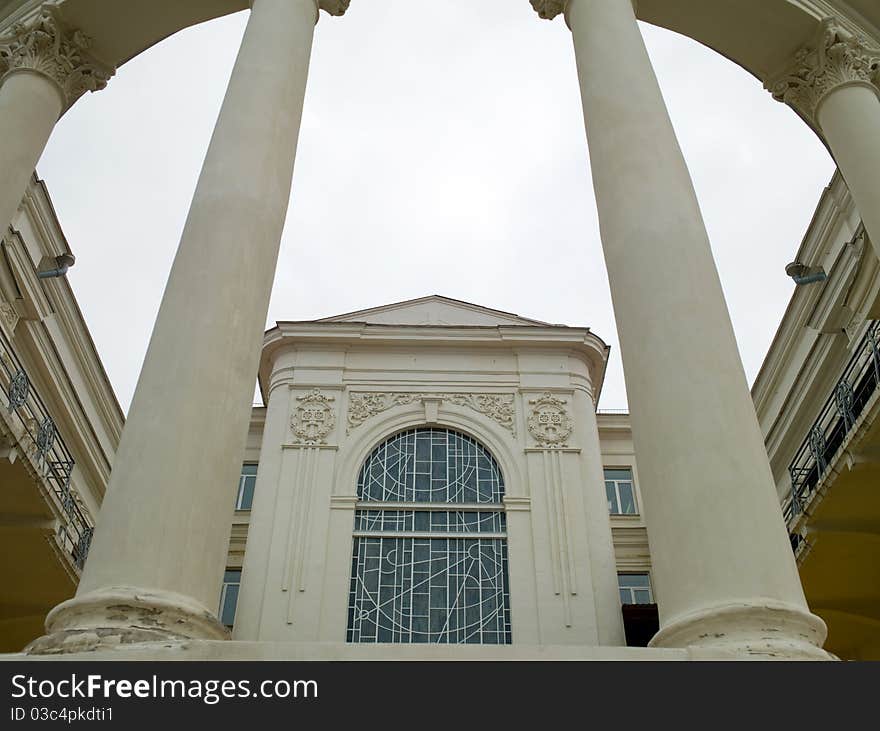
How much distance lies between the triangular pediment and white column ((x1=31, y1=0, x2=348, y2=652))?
74.1 ft

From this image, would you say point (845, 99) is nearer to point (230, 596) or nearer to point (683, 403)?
point (683, 403)

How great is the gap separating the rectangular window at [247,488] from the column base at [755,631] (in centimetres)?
2358

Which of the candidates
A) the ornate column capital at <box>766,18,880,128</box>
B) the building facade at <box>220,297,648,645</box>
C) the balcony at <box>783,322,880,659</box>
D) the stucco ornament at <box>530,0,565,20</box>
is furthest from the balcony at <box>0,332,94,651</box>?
the balcony at <box>783,322,880,659</box>

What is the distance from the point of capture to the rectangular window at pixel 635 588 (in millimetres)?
28000

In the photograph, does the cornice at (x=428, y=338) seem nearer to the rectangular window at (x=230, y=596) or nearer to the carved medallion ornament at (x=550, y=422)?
the carved medallion ornament at (x=550, y=422)

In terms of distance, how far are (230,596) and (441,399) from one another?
29.2 ft

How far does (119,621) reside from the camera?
614 cm

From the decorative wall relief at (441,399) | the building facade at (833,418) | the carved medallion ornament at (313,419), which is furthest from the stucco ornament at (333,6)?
the decorative wall relief at (441,399)

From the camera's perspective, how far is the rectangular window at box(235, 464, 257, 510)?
29.4 metres
